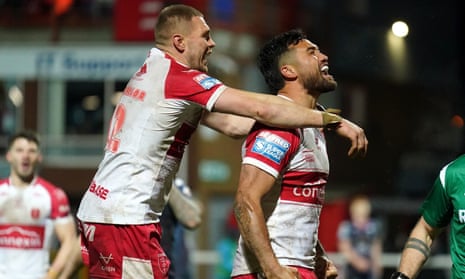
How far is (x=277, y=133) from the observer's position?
546cm

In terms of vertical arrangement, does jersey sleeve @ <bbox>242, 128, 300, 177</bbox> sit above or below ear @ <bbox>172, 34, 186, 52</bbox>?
below

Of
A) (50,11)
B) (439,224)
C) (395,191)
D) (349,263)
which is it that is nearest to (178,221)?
(439,224)

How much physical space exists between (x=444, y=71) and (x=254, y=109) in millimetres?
8331

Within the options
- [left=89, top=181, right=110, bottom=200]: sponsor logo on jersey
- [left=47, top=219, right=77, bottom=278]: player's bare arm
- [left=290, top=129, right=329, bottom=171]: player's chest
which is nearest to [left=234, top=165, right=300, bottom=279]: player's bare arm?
[left=290, top=129, right=329, bottom=171]: player's chest

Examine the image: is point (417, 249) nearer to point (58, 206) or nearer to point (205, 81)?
point (205, 81)

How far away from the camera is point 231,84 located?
15.3 metres

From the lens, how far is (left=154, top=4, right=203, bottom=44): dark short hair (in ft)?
19.1

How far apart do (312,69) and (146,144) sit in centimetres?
90

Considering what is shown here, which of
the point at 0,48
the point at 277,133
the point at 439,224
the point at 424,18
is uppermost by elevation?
the point at 0,48

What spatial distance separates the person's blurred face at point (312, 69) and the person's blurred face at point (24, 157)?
4.06 metres

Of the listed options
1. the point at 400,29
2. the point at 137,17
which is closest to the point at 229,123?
the point at 400,29

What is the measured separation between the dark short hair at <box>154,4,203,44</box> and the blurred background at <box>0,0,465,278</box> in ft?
20.3

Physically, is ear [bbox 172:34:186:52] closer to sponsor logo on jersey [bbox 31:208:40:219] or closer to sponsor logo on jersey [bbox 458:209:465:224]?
sponsor logo on jersey [bbox 458:209:465:224]

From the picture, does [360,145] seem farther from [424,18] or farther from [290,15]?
[290,15]
